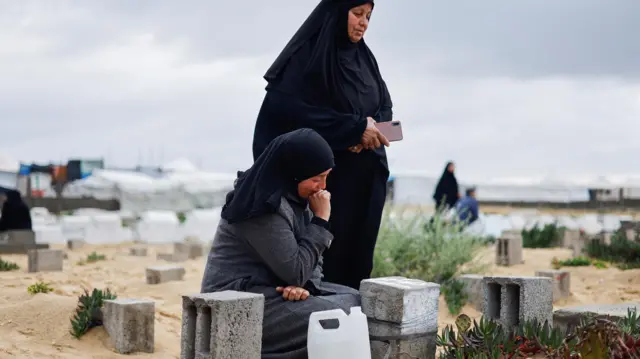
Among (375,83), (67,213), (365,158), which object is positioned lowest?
(67,213)

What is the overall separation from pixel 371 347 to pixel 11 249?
9.42m

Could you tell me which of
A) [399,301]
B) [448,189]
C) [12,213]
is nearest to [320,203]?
[399,301]

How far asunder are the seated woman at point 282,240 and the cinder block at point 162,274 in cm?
435

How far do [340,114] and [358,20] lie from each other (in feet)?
1.78

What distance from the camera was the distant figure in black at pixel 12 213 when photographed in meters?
12.4

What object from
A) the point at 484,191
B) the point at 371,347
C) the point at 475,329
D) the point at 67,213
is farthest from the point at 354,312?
the point at 484,191

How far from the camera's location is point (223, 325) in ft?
11.4

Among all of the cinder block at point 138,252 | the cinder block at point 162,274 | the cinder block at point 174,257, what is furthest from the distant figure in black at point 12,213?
the cinder block at point 162,274

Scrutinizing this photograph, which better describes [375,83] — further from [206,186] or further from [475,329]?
[206,186]

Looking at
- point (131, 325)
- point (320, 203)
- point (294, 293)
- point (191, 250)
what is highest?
point (320, 203)

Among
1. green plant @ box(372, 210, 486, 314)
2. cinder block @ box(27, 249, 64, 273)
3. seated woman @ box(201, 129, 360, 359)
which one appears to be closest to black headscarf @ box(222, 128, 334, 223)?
seated woman @ box(201, 129, 360, 359)

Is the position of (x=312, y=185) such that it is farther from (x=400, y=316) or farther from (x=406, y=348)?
(x=406, y=348)

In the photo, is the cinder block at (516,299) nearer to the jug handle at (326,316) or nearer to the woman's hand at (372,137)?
the woman's hand at (372,137)

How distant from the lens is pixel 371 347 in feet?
12.9
